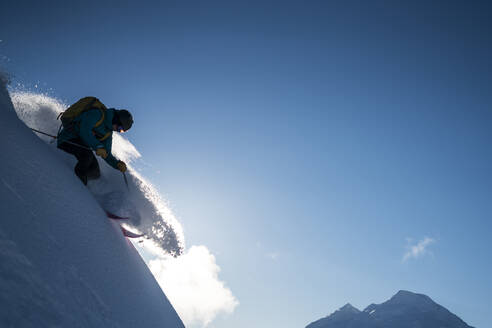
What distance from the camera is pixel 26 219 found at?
1807 millimetres

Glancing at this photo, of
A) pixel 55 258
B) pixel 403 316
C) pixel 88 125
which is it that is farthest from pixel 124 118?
pixel 403 316

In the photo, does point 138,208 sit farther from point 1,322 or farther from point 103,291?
point 1,322

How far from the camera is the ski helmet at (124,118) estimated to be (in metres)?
4.79

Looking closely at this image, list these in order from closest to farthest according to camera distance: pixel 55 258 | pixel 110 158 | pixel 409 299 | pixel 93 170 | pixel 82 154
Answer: pixel 55 258, pixel 82 154, pixel 93 170, pixel 110 158, pixel 409 299

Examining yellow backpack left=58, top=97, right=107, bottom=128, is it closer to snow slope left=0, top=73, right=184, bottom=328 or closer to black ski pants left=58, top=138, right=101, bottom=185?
black ski pants left=58, top=138, right=101, bottom=185

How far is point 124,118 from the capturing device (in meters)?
4.80

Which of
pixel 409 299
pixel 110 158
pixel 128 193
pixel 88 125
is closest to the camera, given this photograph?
pixel 88 125

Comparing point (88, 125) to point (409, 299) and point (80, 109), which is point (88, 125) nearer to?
point (80, 109)

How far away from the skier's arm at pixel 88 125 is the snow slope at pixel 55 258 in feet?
3.20

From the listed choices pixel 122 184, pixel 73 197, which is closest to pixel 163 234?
pixel 122 184

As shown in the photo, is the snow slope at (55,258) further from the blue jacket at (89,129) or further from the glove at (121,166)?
the glove at (121,166)

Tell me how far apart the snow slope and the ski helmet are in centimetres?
153

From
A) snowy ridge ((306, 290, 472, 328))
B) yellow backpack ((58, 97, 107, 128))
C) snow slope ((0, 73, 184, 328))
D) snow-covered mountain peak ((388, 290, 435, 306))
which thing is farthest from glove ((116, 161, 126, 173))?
snow-covered mountain peak ((388, 290, 435, 306))

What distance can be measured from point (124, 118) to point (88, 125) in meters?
0.63
